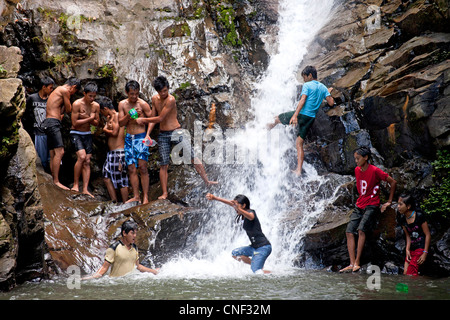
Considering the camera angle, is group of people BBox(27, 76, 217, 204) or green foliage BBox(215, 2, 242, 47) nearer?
group of people BBox(27, 76, 217, 204)

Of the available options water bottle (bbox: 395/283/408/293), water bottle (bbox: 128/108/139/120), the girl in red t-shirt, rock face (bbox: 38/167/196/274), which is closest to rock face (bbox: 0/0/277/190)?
water bottle (bbox: 128/108/139/120)

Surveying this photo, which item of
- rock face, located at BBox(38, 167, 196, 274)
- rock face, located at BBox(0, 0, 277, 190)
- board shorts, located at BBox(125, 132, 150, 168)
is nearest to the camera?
rock face, located at BBox(38, 167, 196, 274)

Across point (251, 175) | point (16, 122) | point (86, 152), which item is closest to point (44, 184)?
point (86, 152)

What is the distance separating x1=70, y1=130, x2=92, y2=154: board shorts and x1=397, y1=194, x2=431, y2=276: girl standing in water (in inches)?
236

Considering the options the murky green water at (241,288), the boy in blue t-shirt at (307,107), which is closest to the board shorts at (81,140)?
the murky green water at (241,288)

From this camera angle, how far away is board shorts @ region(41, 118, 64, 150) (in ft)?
26.1

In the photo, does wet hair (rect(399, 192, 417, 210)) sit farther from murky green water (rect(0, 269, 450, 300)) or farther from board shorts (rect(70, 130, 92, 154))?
board shorts (rect(70, 130, 92, 154))

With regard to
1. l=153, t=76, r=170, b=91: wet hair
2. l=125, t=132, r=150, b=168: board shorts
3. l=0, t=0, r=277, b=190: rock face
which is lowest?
l=125, t=132, r=150, b=168: board shorts

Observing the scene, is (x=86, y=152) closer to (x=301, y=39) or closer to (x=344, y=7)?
(x=301, y=39)

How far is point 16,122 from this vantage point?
4.76 meters

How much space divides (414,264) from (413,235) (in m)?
0.39

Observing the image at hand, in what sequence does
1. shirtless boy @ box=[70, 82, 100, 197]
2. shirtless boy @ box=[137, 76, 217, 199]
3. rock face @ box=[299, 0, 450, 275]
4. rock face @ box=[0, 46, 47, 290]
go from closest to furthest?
rock face @ box=[0, 46, 47, 290] < rock face @ box=[299, 0, 450, 275] < shirtless boy @ box=[137, 76, 217, 199] < shirtless boy @ box=[70, 82, 100, 197]

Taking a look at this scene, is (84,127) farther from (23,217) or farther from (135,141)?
(23,217)

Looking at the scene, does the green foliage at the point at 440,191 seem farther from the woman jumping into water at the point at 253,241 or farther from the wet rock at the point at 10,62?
the wet rock at the point at 10,62
